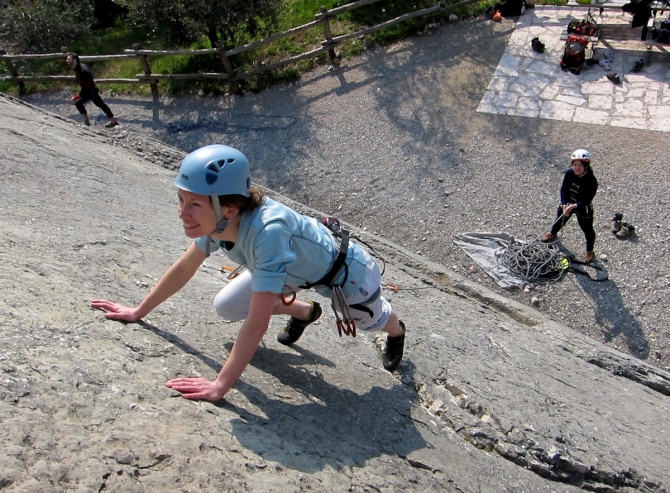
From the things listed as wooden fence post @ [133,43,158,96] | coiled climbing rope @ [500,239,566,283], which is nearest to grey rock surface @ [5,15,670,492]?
coiled climbing rope @ [500,239,566,283]

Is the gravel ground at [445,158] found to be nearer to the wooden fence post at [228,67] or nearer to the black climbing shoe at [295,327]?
the wooden fence post at [228,67]

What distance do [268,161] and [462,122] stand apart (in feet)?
11.5

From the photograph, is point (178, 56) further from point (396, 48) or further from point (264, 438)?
point (264, 438)

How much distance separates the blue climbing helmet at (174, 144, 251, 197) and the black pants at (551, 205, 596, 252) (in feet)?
17.6

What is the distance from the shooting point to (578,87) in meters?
10.4

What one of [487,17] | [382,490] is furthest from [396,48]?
[382,490]

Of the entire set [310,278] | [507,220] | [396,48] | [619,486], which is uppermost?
[310,278]

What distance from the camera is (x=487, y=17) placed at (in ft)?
41.7

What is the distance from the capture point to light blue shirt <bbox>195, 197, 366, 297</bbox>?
2.79m

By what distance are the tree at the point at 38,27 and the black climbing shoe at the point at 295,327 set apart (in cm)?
1536

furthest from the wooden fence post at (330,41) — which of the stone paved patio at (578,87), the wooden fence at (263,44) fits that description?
the stone paved patio at (578,87)

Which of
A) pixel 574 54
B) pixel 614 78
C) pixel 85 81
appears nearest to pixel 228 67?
pixel 85 81

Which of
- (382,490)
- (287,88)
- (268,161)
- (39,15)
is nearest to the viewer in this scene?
(382,490)

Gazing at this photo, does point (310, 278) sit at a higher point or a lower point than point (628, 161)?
higher
